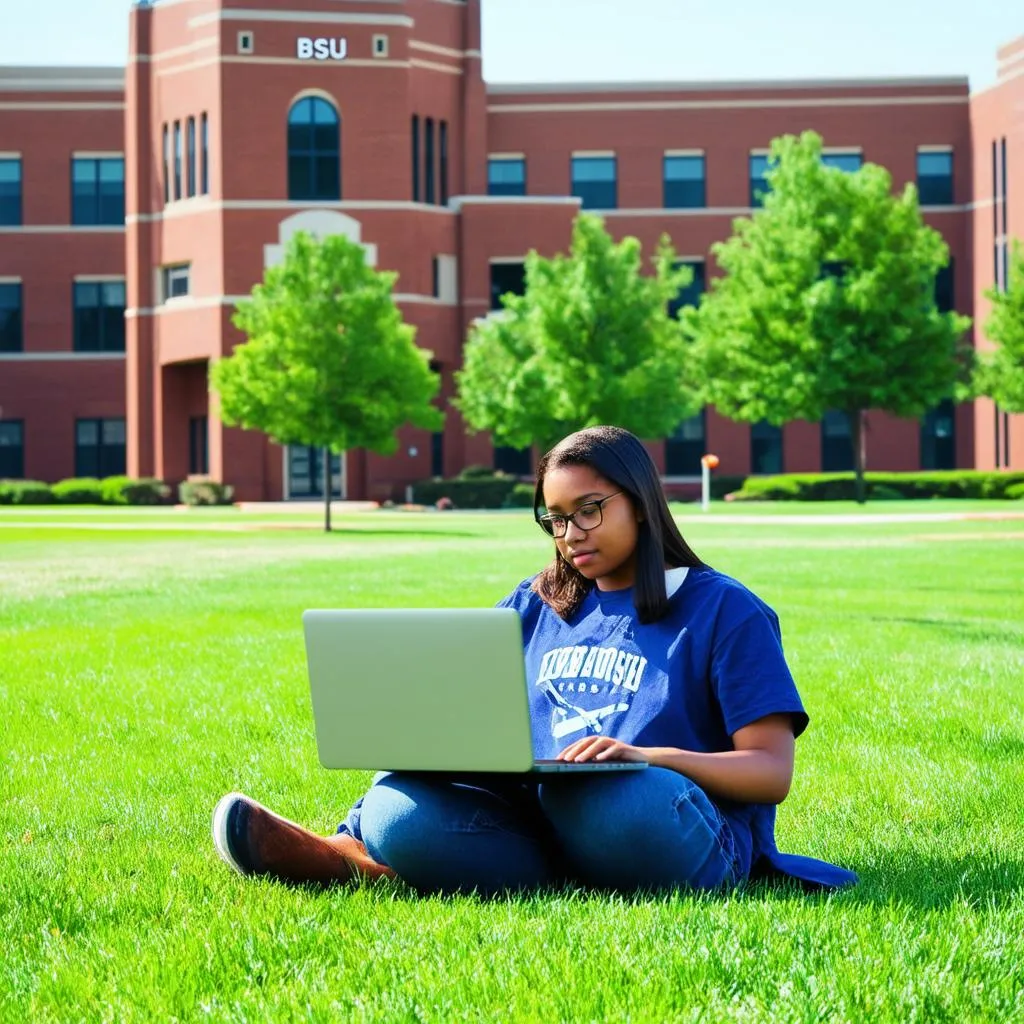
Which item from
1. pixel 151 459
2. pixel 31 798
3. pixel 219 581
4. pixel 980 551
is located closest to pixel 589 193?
pixel 151 459

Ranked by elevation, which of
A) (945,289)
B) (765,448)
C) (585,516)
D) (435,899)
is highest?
(945,289)

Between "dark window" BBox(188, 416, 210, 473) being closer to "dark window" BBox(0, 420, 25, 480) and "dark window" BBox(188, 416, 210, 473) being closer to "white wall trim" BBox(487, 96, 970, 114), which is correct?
"dark window" BBox(0, 420, 25, 480)

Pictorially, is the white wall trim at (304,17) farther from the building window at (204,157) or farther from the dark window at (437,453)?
the dark window at (437,453)

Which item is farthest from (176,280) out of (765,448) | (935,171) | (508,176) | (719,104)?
(935,171)

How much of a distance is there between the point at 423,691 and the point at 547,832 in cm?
76

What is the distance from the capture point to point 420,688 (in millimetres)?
4324

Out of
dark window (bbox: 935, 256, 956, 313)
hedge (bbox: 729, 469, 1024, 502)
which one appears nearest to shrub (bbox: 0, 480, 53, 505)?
hedge (bbox: 729, 469, 1024, 502)

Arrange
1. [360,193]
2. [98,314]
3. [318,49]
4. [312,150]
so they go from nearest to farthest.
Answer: [318,49], [360,193], [312,150], [98,314]

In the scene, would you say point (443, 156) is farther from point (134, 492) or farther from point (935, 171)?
point (935, 171)

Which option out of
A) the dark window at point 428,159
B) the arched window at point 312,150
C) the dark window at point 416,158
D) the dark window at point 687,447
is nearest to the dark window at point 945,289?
the dark window at point 687,447

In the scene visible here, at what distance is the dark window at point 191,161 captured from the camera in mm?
55625

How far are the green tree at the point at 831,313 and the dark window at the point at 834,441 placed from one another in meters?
12.6

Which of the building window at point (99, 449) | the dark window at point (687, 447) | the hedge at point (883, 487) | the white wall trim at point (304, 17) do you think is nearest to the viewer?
the hedge at point (883, 487)

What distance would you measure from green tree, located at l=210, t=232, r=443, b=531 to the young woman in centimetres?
3248
